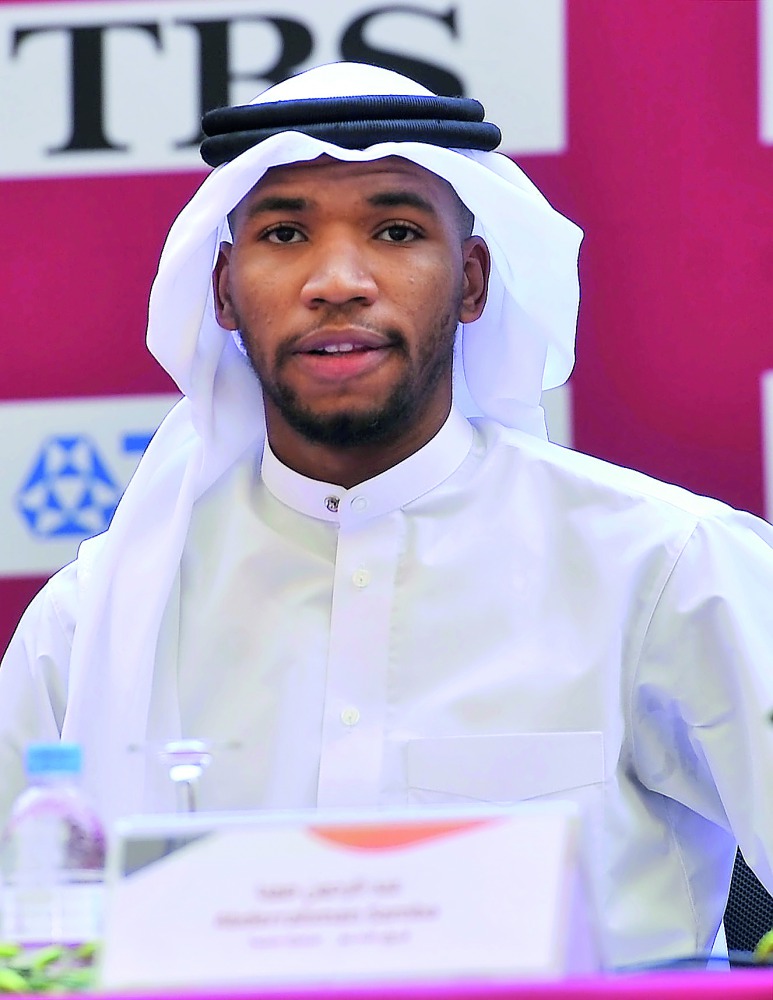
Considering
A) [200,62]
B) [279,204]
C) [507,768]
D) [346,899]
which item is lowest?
[507,768]

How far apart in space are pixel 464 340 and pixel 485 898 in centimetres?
133

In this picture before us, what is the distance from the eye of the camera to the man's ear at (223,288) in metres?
2.18

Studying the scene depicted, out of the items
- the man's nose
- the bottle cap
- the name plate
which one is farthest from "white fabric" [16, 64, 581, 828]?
the name plate

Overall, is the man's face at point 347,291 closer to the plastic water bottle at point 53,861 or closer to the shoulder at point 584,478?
the shoulder at point 584,478

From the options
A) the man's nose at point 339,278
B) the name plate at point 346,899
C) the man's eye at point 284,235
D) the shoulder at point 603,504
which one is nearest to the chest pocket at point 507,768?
the shoulder at point 603,504

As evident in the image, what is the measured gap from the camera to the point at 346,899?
99 centimetres

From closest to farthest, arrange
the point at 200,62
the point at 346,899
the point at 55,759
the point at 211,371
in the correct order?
the point at 346,899, the point at 55,759, the point at 211,371, the point at 200,62

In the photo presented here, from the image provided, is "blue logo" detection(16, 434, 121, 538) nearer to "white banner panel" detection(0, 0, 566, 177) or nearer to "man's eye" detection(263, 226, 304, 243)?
"white banner panel" detection(0, 0, 566, 177)

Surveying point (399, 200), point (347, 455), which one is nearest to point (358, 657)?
point (347, 455)

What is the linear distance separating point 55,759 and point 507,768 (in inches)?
32.8

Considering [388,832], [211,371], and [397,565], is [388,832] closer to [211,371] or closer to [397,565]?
[397,565]

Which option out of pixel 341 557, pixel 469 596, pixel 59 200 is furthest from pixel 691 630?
pixel 59 200

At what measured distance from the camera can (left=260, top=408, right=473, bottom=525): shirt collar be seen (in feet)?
6.93

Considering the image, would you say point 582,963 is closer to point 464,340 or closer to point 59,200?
point 464,340
